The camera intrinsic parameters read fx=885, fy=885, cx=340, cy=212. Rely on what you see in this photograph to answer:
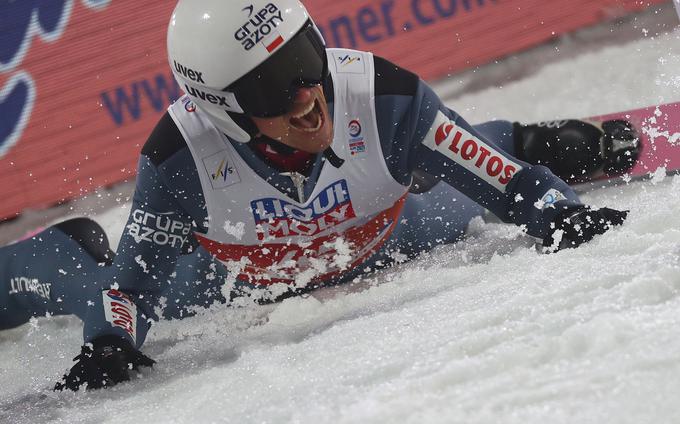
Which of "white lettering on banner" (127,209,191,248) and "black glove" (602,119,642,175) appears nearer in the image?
"white lettering on banner" (127,209,191,248)

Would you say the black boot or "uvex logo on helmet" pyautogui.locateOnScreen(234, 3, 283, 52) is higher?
"uvex logo on helmet" pyautogui.locateOnScreen(234, 3, 283, 52)

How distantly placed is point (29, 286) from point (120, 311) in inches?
28.6

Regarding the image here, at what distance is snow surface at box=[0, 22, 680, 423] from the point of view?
1.23m

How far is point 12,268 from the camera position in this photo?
2.65 m

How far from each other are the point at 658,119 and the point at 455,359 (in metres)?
1.77

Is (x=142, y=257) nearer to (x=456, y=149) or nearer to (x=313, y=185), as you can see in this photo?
(x=313, y=185)

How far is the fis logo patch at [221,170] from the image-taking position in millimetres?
2055

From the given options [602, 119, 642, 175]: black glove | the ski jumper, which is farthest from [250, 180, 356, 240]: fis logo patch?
[602, 119, 642, 175]: black glove

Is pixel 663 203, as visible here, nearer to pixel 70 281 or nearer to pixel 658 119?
pixel 658 119

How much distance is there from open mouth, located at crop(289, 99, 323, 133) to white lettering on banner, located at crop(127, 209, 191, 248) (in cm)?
43

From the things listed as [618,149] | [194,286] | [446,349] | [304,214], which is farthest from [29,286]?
[618,149]

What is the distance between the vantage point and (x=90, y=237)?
2.62m

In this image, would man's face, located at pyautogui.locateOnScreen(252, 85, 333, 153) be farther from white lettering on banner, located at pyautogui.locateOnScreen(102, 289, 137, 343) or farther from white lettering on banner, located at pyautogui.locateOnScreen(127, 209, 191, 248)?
white lettering on banner, located at pyautogui.locateOnScreen(102, 289, 137, 343)

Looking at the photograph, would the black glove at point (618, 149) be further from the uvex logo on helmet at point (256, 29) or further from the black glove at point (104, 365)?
the black glove at point (104, 365)
